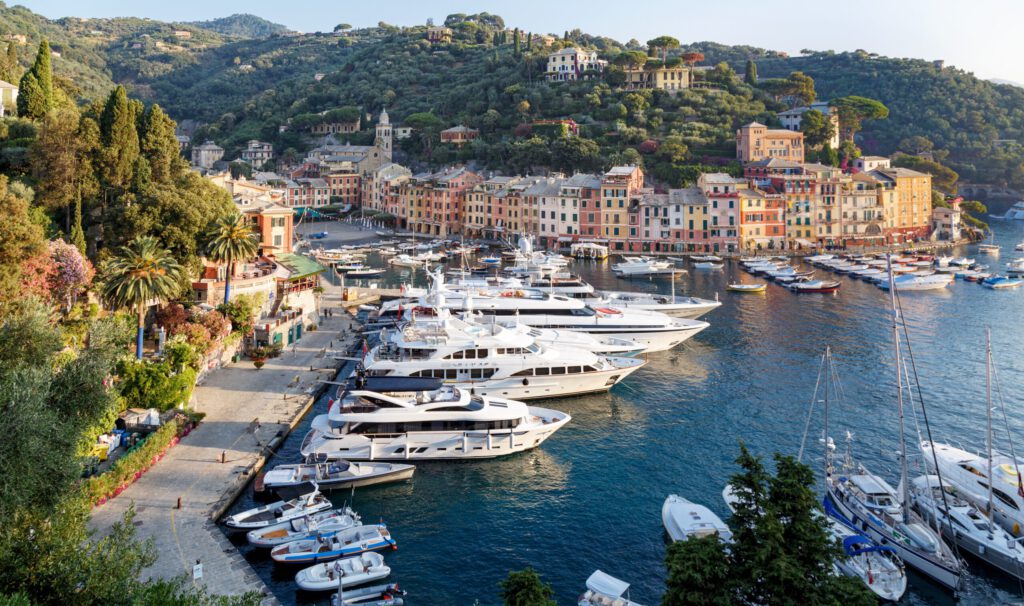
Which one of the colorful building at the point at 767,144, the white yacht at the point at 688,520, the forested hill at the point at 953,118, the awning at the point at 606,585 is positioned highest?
the forested hill at the point at 953,118

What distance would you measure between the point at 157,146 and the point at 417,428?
32.6m

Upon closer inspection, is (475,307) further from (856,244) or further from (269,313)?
(856,244)

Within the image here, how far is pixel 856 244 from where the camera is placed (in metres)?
107

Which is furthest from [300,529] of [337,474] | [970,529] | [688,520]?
[970,529]

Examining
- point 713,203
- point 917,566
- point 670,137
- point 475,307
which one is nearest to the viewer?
point 917,566

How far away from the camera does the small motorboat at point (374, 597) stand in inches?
904

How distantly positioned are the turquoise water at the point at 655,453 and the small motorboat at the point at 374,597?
2.57ft

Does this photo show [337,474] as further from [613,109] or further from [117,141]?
[613,109]

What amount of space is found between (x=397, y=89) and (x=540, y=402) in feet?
520

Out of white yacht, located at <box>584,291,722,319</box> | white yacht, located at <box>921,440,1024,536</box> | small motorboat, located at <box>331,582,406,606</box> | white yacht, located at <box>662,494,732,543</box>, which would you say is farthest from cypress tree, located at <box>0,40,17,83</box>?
white yacht, located at <box>921,440,1024,536</box>

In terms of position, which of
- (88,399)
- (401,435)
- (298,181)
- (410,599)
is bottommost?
(410,599)

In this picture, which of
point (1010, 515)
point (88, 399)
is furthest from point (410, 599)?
point (1010, 515)

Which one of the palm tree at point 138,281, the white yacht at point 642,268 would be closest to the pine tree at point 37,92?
the palm tree at point 138,281

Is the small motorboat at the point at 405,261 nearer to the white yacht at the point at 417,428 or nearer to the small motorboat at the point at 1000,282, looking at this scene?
the white yacht at the point at 417,428
